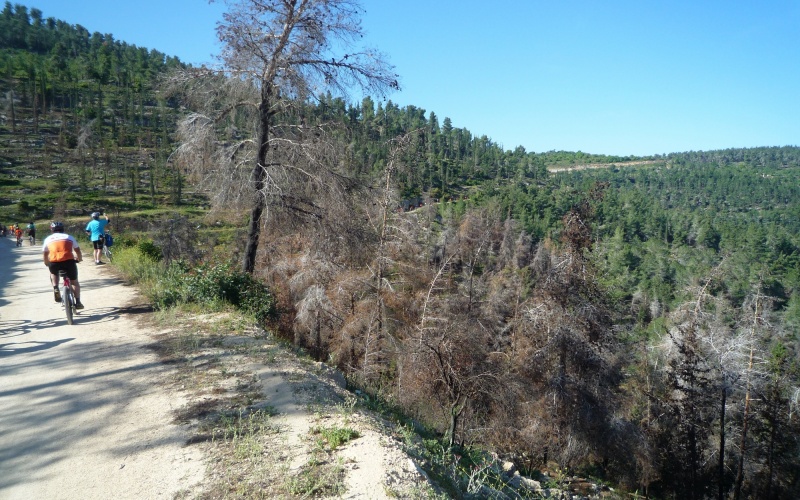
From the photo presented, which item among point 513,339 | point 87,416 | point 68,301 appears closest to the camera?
point 87,416

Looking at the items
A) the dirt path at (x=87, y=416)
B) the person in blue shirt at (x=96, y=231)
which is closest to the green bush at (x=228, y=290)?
the dirt path at (x=87, y=416)

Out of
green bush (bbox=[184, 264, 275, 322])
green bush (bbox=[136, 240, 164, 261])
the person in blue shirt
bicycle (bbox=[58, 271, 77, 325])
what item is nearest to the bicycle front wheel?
bicycle (bbox=[58, 271, 77, 325])

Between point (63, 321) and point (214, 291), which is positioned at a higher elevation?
point (214, 291)

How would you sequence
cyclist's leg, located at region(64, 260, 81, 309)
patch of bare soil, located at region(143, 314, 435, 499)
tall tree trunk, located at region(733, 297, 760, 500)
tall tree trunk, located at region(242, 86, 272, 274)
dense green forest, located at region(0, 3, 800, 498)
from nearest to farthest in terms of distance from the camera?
patch of bare soil, located at region(143, 314, 435, 499) → cyclist's leg, located at region(64, 260, 81, 309) → tall tree trunk, located at region(242, 86, 272, 274) → dense green forest, located at region(0, 3, 800, 498) → tall tree trunk, located at region(733, 297, 760, 500)

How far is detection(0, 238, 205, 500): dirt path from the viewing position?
3.85m

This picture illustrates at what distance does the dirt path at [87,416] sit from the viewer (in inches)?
152

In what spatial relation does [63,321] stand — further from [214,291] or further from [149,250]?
[149,250]

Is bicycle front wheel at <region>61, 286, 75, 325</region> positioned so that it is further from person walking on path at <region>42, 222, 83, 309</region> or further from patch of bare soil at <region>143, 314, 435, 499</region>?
patch of bare soil at <region>143, 314, 435, 499</region>

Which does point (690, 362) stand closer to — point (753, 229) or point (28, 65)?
point (753, 229)

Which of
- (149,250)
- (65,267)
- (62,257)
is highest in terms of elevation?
(62,257)

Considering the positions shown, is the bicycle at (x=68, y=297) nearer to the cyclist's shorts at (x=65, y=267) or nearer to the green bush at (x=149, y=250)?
the cyclist's shorts at (x=65, y=267)

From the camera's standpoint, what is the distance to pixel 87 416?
16.1 ft

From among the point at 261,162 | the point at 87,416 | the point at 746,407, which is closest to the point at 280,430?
the point at 87,416

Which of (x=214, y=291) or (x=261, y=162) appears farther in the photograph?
(x=261, y=162)
